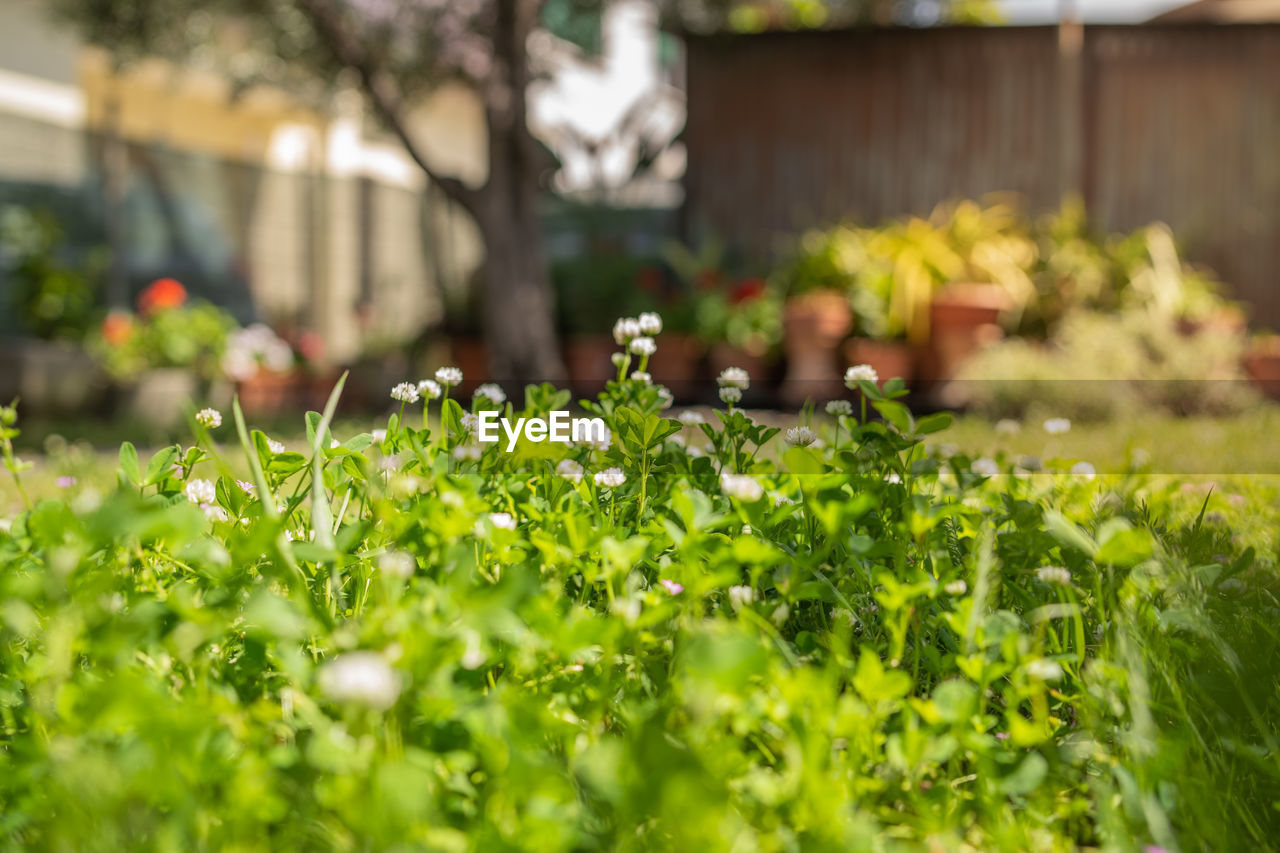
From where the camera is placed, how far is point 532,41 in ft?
26.7

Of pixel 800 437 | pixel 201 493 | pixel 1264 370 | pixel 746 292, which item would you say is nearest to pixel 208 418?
pixel 201 493

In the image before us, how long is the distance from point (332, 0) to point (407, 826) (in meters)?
7.52

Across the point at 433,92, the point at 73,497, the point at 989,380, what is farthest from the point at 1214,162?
the point at 73,497

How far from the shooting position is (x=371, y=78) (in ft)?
22.7

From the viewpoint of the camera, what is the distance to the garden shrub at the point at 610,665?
2.63 feet

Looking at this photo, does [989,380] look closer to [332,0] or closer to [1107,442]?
[1107,442]

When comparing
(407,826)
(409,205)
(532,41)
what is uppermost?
(532,41)

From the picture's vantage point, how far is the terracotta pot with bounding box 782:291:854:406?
6.70 metres

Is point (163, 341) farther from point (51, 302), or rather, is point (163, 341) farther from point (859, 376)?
point (859, 376)

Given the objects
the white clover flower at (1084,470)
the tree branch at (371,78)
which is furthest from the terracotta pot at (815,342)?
the white clover flower at (1084,470)

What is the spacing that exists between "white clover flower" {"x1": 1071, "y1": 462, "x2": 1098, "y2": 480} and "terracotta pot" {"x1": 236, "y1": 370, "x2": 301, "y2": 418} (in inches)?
262

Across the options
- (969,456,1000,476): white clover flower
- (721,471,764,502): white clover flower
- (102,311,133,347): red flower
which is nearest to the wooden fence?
(102,311,133,347): red flower

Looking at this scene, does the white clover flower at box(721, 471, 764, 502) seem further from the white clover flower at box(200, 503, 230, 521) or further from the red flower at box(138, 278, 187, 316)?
the red flower at box(138, 278, 187, 316)

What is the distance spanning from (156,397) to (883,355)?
471 cm
